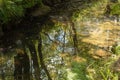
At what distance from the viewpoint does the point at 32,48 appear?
8984mm

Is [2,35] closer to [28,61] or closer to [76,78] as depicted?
[28,61]

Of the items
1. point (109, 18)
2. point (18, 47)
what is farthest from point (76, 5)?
point (18, 47)

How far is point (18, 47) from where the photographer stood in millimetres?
9000

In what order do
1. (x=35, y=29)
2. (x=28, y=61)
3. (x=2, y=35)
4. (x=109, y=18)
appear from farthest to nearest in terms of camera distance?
(x=109, y=18)
(x=35, y=29)
(x=2, y=35)
(x=28, y=61)

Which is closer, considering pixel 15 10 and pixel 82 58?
pixel 82 58

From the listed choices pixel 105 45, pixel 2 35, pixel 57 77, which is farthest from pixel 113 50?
pixel 2 35

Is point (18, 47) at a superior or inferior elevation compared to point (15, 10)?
inferior

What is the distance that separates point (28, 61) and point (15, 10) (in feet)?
8.22

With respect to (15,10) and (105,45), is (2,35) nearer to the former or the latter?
(15,10)

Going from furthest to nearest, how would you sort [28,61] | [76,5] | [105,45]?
[76,5] < [105,45] < [28,61]

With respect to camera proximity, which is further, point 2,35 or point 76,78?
point 2,35

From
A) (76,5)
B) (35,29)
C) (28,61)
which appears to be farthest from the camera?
(76,5)

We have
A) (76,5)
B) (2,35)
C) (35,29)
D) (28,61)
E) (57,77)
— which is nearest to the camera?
(57,77)

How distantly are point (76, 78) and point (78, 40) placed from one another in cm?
288
